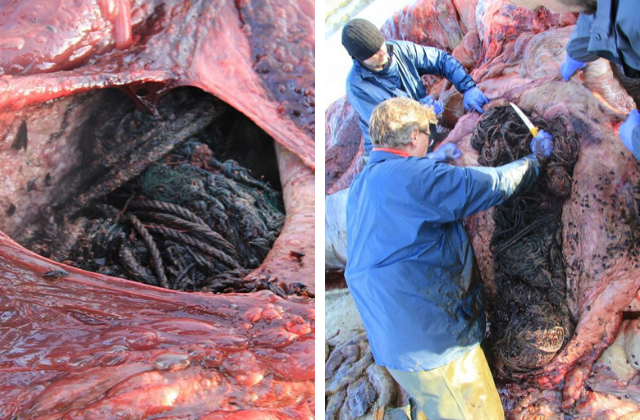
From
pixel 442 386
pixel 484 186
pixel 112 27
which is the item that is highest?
pixel 112 27

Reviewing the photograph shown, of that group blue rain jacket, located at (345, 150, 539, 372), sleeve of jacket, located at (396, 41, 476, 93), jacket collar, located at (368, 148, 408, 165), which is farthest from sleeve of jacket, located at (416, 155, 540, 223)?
sleeve of jacket, located at (396, 41, 476, 93)

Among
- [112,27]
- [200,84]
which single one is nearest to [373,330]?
[200,84]

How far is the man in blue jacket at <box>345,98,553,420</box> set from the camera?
1.08 m

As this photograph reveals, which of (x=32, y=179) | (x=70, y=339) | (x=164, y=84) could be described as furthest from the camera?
(x=164, y=84)

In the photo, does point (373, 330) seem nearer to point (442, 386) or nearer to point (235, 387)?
point (442, 386)

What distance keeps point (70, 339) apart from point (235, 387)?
294mm

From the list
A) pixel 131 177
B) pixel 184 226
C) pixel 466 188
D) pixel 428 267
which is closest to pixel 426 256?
pixel 428 267

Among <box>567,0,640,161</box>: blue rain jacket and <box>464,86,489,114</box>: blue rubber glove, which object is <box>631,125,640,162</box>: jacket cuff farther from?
<box>464,86,489,114</box>: blue rubber glove

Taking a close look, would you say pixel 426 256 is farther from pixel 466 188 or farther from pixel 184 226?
pixel 184 226

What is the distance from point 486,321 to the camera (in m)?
1.19

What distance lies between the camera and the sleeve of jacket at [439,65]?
1329mm

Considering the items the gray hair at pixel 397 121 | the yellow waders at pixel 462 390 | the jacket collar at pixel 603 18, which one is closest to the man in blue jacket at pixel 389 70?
the gray hair at pixel 397 121

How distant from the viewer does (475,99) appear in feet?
4.26

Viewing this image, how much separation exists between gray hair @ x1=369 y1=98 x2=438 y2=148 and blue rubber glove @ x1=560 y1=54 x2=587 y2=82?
329 millimetres
